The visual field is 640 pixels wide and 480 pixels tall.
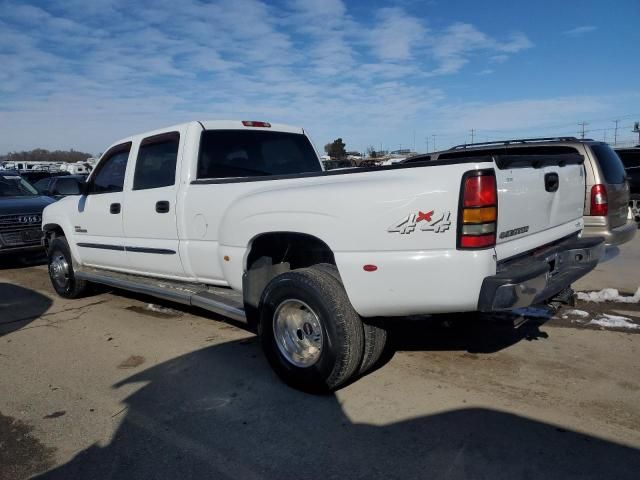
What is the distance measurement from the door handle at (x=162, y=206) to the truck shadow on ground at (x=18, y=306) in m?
2.30

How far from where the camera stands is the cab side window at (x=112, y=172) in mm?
5578

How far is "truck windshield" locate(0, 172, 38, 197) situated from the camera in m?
10.5

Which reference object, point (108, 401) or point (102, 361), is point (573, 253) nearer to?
point (108, 401)

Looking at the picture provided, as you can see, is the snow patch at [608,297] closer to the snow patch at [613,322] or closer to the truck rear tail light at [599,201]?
the snow patch at [613,322]

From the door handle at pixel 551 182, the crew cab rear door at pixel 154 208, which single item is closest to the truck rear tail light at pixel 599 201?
the door handle at pixel 551 182

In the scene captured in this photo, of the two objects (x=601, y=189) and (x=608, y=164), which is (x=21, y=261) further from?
(x=608, y=164)

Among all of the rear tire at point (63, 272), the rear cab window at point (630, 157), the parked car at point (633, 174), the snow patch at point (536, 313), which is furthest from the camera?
the rear cab window at point (630, 157)

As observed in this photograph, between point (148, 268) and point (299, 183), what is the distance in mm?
2405

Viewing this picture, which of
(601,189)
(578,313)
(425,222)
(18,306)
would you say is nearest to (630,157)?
(601,189)

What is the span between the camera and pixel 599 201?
571cm

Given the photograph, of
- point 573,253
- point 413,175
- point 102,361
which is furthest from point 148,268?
point 573,253

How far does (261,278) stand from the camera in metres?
4.09

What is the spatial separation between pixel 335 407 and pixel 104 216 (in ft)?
12.1

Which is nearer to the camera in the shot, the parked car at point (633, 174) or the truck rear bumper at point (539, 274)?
the truck rear bumper at point (539, 274)
